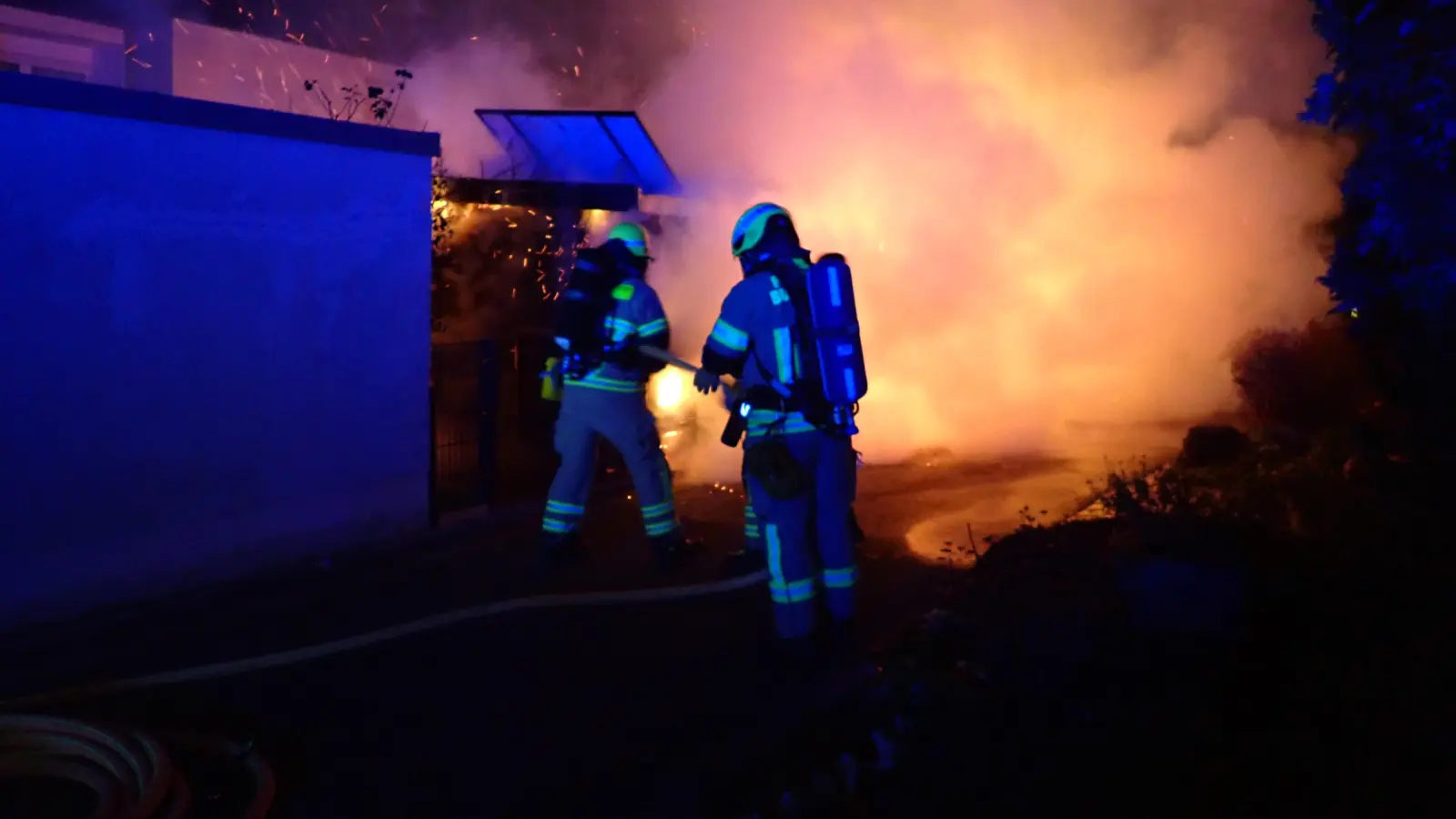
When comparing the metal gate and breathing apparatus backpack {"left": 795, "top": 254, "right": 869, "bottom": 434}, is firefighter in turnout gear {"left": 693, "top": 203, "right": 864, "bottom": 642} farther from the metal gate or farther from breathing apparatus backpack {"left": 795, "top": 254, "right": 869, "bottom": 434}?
the metal gate

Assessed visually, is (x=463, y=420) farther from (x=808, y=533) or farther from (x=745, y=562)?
(x=808, y=533)

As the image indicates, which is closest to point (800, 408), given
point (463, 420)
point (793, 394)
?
point (793, 394)

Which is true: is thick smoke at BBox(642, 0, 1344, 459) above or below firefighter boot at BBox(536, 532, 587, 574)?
above

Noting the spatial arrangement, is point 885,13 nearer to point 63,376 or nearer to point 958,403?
point 958,403

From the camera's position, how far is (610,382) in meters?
5.64

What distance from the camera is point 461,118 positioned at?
1288cm

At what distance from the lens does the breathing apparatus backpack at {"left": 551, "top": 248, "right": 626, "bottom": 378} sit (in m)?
5.42

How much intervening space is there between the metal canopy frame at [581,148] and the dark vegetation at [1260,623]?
454 centimetres

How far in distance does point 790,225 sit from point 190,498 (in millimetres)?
3332

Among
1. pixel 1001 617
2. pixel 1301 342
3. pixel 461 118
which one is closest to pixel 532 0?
pixel 461 118

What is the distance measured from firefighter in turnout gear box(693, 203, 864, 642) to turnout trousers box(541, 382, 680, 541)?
111 cm

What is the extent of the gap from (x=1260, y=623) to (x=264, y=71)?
13217 mm

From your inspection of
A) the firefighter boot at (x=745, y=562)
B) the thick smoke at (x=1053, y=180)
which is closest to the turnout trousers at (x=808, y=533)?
the firefighter boot at (x=745, y=562)

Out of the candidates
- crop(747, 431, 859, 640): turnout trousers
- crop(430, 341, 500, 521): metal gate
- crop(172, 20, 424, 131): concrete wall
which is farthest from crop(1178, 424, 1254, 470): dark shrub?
crop(172, 20, 424, 131): concrete wall
